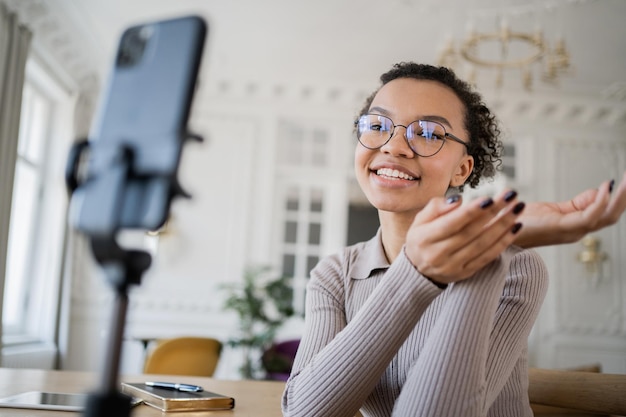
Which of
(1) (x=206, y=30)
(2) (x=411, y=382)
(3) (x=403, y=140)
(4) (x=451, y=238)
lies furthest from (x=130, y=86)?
(3) (x=403, y=140)

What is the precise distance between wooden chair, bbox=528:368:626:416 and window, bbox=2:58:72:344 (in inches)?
175

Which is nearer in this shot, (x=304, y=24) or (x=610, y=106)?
(x=304, y=24)

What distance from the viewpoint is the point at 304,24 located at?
4832 mm

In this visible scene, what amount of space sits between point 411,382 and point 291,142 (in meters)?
5.56

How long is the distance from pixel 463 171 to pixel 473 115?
119 millimetres

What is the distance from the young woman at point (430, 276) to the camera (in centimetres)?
69

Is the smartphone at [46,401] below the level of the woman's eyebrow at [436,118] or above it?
below

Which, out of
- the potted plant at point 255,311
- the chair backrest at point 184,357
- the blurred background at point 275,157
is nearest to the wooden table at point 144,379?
the chair backrest at point 184,357

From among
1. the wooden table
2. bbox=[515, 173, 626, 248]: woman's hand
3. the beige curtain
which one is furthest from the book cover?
the beige curtain

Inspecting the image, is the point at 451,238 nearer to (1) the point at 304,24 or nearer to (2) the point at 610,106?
(1) the point at 304,24

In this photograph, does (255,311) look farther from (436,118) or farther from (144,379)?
(436,118)

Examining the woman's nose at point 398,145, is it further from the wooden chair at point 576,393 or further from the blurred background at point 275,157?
the blurred background at point 275,157

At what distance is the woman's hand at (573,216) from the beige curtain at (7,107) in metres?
3.97

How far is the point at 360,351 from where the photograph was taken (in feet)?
2.63
